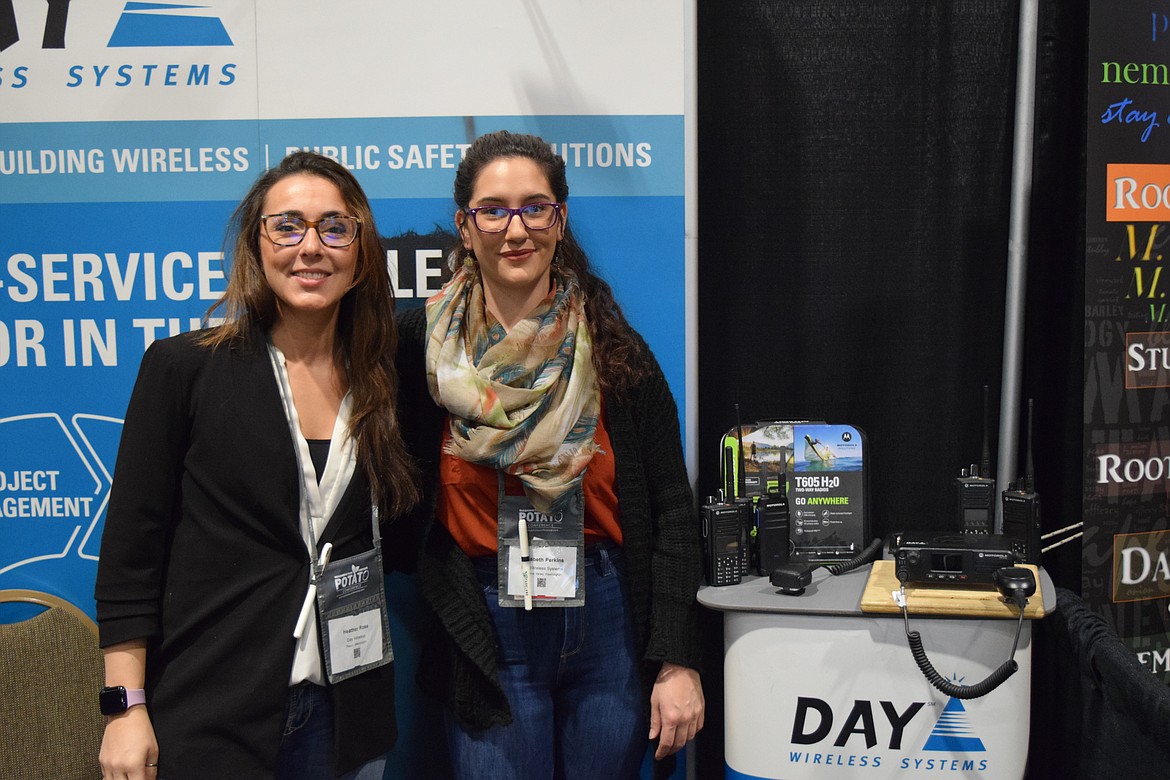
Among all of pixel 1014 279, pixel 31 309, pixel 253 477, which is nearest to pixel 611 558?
pixel 253 477

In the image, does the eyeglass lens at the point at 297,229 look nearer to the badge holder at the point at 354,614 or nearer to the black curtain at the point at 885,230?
the badge holder at the point at 354,614

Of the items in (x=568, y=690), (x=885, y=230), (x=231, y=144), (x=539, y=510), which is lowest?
(x=568, y=690)

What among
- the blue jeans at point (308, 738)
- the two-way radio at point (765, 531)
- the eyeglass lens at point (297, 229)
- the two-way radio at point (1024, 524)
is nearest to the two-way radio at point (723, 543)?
the two-way radio at point (765, 531)

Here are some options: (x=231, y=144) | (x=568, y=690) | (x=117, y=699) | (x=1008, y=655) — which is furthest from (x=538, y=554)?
(x=231, y=144)

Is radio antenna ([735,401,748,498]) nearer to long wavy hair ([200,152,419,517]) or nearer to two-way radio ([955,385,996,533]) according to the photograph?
two-way radio ([955,385,996,533])

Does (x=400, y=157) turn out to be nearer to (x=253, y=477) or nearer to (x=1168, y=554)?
(x=253, y=477)

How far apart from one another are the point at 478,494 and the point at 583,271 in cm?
51

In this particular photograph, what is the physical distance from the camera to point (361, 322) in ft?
4.99

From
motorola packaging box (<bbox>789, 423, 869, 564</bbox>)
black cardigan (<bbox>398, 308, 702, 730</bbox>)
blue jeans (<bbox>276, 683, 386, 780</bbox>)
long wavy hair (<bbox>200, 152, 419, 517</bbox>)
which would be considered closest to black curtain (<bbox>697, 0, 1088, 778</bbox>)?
motorola packaging box (<bbox>789, 423, 869, 564</bbox>)

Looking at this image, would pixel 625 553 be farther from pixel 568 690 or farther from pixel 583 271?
pixel 583 271

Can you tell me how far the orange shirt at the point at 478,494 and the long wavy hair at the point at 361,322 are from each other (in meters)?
0.09

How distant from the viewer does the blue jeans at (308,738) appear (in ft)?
4.55

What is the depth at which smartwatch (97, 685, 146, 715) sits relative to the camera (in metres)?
1.28

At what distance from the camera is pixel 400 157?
6.50 feet
